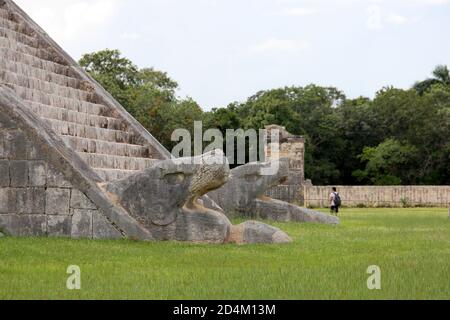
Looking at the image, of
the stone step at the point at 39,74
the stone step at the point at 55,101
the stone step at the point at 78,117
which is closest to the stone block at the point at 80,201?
the stone step at the point at 78,117

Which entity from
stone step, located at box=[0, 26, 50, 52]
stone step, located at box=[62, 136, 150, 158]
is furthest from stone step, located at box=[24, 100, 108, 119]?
stone step, located at box=[0, 26, 50, 52]

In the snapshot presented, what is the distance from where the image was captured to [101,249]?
12164 millimetres

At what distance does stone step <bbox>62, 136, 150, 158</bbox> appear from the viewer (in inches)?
671

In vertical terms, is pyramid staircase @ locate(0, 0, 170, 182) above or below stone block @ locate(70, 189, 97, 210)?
above

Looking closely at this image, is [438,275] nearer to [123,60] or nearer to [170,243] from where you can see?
[170,243]

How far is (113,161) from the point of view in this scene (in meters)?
17.5

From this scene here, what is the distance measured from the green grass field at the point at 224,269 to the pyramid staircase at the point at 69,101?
4.47 meters

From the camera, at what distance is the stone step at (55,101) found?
1717 centimetres

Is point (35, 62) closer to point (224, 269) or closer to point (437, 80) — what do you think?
point (224, 269)

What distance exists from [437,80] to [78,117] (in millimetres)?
59246

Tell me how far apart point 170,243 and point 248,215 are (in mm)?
9016

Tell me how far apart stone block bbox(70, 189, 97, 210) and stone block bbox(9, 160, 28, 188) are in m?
0.80

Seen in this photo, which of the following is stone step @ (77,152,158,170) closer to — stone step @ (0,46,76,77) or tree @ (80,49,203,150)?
stone step @ (0,46,76,77)

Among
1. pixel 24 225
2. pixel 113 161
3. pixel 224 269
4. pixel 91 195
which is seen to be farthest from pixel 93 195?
pixel 113 161
